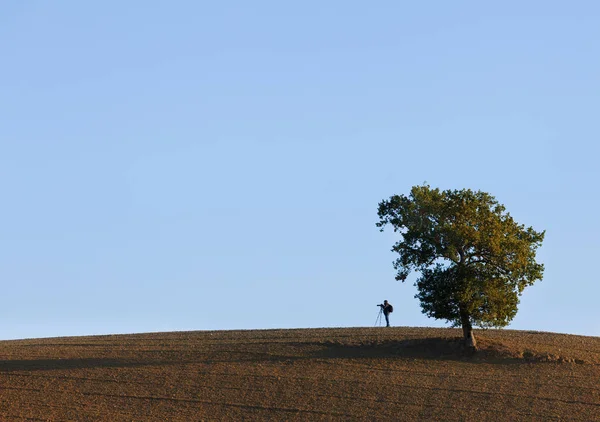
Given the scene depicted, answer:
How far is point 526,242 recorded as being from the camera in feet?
156

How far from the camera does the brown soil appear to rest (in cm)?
3888

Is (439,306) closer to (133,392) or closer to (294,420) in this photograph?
(294,420)

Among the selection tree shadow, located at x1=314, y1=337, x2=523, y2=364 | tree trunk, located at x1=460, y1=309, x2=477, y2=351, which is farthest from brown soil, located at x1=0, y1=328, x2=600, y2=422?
tree trunk, located at x1=460, y1=309, x2=477, y2=351

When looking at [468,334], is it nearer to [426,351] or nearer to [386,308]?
[426,351]

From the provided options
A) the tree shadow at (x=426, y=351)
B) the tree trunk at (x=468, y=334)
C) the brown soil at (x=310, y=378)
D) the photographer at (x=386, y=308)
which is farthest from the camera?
the photographer at (x=386, y=308)

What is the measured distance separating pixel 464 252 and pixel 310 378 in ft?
36.2

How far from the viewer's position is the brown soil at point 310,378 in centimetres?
3888

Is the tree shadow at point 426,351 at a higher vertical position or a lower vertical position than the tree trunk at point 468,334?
lower

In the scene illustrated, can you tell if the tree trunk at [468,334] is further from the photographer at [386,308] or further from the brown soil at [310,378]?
the photographer at [386,308]

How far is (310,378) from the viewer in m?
43.6

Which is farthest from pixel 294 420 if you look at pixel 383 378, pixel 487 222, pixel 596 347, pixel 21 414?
pixel 596 347

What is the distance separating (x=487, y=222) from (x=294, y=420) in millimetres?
16147

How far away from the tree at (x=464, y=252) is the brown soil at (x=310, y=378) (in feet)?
9.55

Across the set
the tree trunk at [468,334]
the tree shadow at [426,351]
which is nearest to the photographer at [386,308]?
the tree shadow at [426,351]
